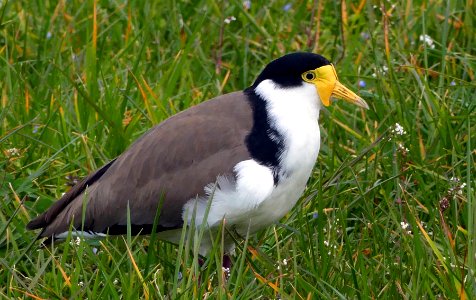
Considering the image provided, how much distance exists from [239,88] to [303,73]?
1635mm

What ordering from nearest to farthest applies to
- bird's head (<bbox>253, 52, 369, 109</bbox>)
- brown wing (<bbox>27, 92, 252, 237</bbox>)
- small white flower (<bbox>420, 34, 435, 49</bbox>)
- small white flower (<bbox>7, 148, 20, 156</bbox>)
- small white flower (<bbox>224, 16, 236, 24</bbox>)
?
brown wing (<bbox>27, 92, 252, 237</bbox>) → bird's head (<bbox>253, 52, 369, 109</bbox>) → small white flower (<bbox>7, 148, 20, 156</bbox>) → small white flower (<bbox>420, 34, 435, 49</bbox>) → small white flower (<bbox>224, 16, 236, 24</bbox>)

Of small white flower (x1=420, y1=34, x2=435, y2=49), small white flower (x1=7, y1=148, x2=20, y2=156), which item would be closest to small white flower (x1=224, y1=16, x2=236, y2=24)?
small white flower (x1=420, y1=34, x2=435, y2=49)

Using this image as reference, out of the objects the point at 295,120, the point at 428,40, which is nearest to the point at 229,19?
the point at 428,40

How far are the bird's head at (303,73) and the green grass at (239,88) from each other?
11.1 inches

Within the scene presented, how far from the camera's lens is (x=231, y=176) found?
439 centimetres

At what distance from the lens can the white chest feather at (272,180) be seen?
4.34 metres

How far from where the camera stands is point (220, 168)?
14.5 feet

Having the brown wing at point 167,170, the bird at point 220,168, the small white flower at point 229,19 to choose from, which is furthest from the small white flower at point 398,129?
the small white flower at point 229,19

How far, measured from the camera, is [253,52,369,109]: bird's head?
4.64 metres

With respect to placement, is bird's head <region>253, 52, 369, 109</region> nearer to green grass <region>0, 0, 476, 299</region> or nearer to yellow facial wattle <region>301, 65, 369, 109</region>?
yellow facial wattle <region>301, 65, 369, 109</region>

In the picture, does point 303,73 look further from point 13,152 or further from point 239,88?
point 239,88

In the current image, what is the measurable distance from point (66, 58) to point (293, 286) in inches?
103

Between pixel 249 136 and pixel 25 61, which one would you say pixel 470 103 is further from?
pixel 25 61

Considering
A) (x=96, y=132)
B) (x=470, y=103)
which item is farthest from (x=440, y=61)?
(x=96, y=132)
